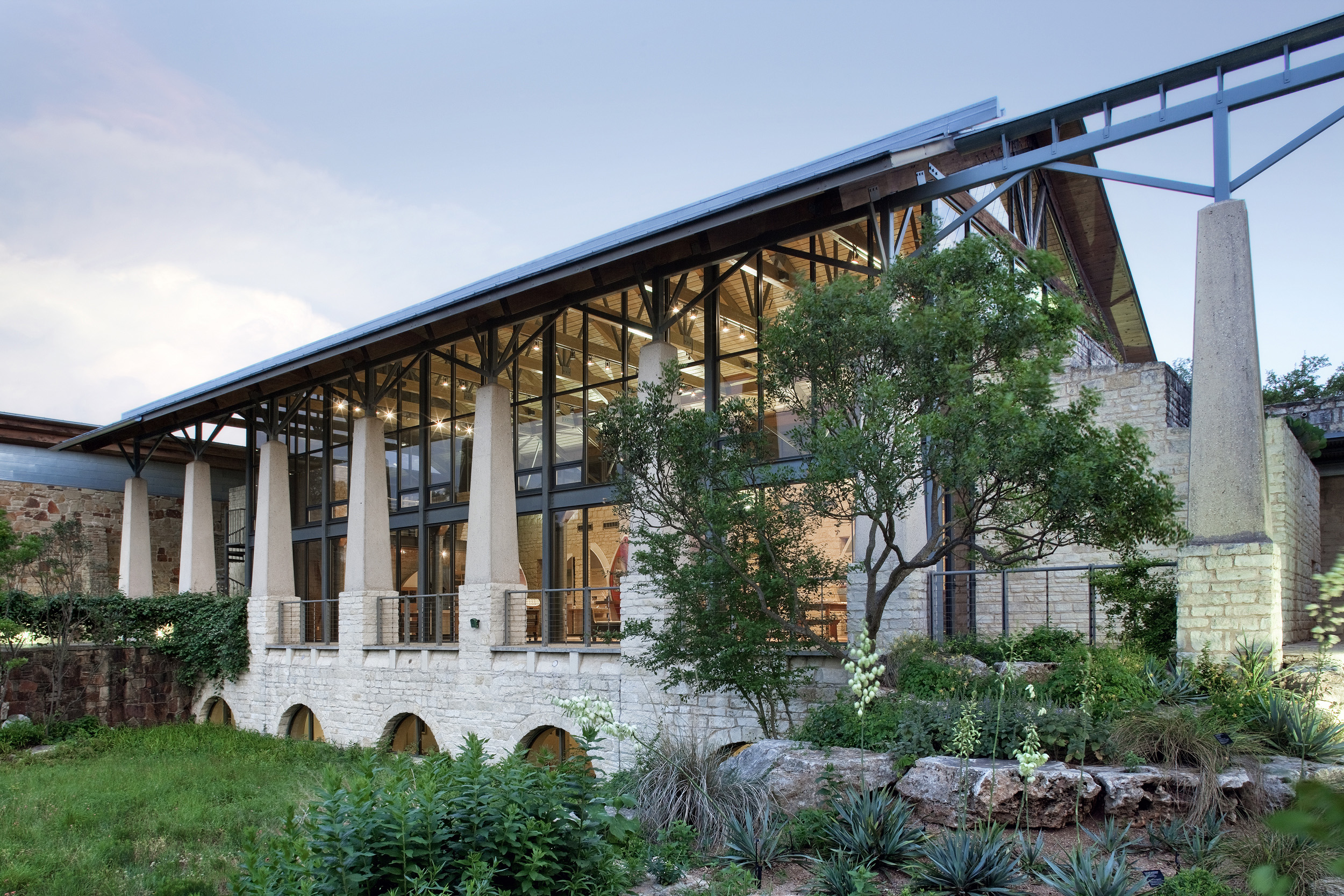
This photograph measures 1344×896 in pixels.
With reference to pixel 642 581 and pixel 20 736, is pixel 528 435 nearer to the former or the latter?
pixel 642 581

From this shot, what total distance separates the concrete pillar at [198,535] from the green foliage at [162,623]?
604 mm

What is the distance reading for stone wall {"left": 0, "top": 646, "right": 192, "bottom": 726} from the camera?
62.5 ft

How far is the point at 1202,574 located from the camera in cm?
930

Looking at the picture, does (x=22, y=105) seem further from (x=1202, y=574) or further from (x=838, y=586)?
(x=1202, y=574)

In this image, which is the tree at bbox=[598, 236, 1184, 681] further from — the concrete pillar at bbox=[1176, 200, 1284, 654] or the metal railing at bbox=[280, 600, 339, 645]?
the metal railing at bbox=[280, 600, 339, 645]

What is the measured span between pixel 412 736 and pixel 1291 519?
14263 millimetres

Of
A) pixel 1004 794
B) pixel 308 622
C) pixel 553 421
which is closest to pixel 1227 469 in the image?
pixel 1004 794

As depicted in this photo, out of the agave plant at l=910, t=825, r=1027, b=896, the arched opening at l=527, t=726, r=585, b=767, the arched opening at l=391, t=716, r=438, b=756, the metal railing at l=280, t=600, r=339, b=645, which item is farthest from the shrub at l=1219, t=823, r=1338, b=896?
the metal railing at l=280, t=600, r=339, b=645

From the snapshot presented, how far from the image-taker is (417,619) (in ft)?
61.6

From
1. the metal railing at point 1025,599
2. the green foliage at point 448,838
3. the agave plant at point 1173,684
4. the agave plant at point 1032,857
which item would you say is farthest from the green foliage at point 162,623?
the agave plant at point 1032,857

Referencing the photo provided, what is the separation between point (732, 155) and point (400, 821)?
8752cm

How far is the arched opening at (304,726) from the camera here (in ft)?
61.6

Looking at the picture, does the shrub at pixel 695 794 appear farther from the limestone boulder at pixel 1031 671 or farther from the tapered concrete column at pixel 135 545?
the tapered concrete column at pixel 135 545

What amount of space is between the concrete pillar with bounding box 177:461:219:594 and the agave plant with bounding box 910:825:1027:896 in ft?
65.7
